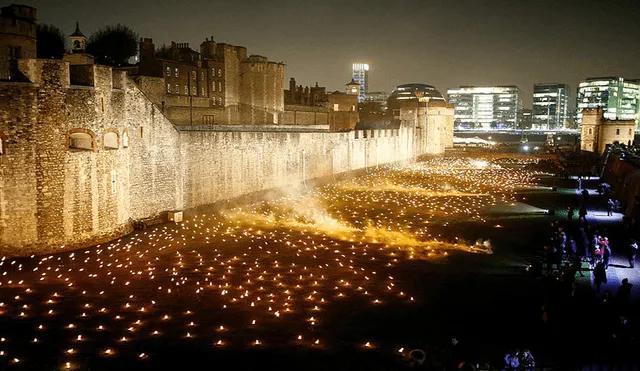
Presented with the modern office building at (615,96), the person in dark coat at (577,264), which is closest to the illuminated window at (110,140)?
the person in dark coat at (577,264)

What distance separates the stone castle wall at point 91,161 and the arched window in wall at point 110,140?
4cm

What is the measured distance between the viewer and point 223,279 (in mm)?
15555

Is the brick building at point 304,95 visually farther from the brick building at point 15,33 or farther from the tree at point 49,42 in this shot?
the brick building at point 15,33

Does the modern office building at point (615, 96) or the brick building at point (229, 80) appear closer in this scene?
the brick building at point (229, 80)

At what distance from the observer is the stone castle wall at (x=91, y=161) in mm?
Answer: 17641

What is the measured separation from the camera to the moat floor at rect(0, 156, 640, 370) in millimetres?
10742

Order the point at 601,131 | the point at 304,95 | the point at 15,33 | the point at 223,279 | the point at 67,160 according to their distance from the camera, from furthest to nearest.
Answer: the point at 304,95 → the point at 601,131 → the point at 15,33 → the point at 67,160 → the point at 223,279

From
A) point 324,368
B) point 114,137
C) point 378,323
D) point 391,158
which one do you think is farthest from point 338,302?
point 391,158

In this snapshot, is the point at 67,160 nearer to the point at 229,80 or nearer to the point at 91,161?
the point at 91,161

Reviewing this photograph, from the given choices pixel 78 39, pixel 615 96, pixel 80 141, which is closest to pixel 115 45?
pixel 78 39

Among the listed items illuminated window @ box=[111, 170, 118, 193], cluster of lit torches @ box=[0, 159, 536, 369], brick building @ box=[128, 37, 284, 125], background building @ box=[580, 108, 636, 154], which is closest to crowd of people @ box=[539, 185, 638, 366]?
cluster of lit torches @ box=[0, 159, 536, 369]

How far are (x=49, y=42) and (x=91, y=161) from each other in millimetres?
35160

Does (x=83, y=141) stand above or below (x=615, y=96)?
below

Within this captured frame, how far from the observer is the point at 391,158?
184 feet
